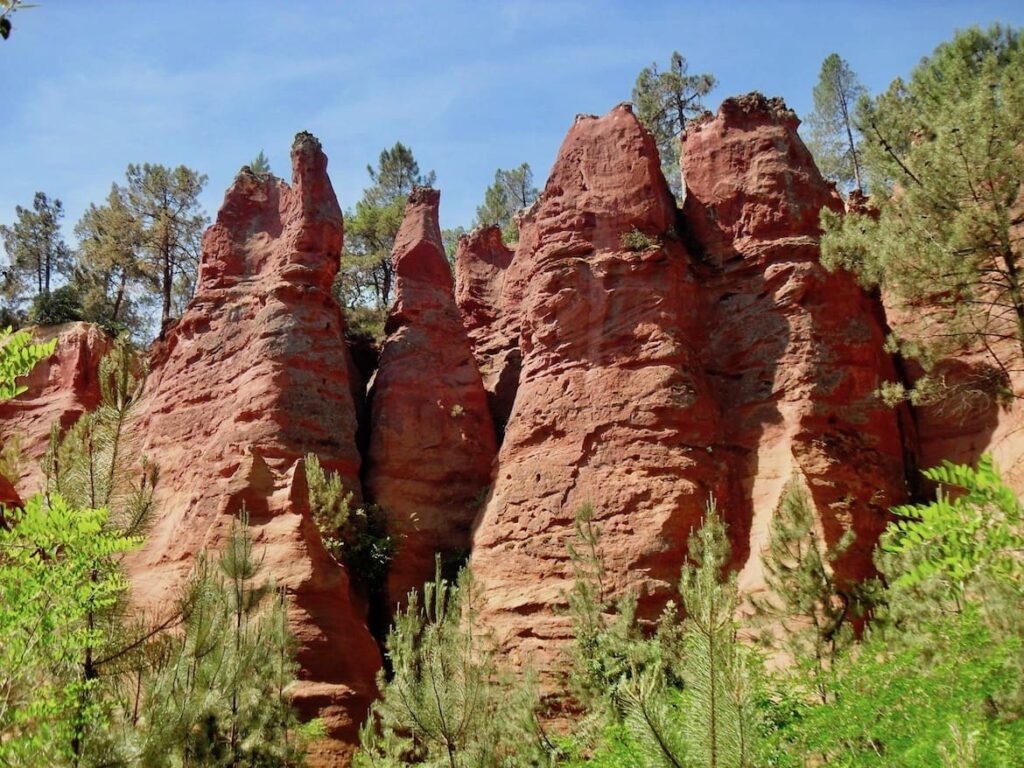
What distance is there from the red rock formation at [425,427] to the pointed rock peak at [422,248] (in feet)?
0.12

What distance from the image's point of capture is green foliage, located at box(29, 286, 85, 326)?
35031 millimetres

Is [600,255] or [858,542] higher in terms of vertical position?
[600,255]

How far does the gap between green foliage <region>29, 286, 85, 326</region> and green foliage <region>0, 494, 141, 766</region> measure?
100 feet

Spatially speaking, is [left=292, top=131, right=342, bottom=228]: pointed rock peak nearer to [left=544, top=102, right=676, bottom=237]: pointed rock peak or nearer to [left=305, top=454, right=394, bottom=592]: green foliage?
[left=544, top=102, right=676, bottom=237]: pointed rock peak

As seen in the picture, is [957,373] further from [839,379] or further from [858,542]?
[858,542]

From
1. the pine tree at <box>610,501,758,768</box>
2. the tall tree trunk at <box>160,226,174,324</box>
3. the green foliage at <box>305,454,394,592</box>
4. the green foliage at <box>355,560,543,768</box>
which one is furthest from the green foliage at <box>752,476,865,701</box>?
the tall tree trunk at <box>160,226,174,324</box>

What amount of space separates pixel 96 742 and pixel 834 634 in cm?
988

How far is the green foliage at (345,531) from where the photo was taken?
20.0 metres

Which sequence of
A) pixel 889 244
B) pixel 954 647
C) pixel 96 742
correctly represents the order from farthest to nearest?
pixel 889 244 → pixel 954 647 → pixel 96 742

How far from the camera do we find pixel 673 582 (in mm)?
16859

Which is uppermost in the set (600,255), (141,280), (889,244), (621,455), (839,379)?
(141,280)

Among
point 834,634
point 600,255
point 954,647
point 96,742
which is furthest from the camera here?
point 600,255

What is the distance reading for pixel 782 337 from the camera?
19.0 metres

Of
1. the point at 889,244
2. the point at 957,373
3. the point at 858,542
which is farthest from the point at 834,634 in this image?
the point at 957,373
